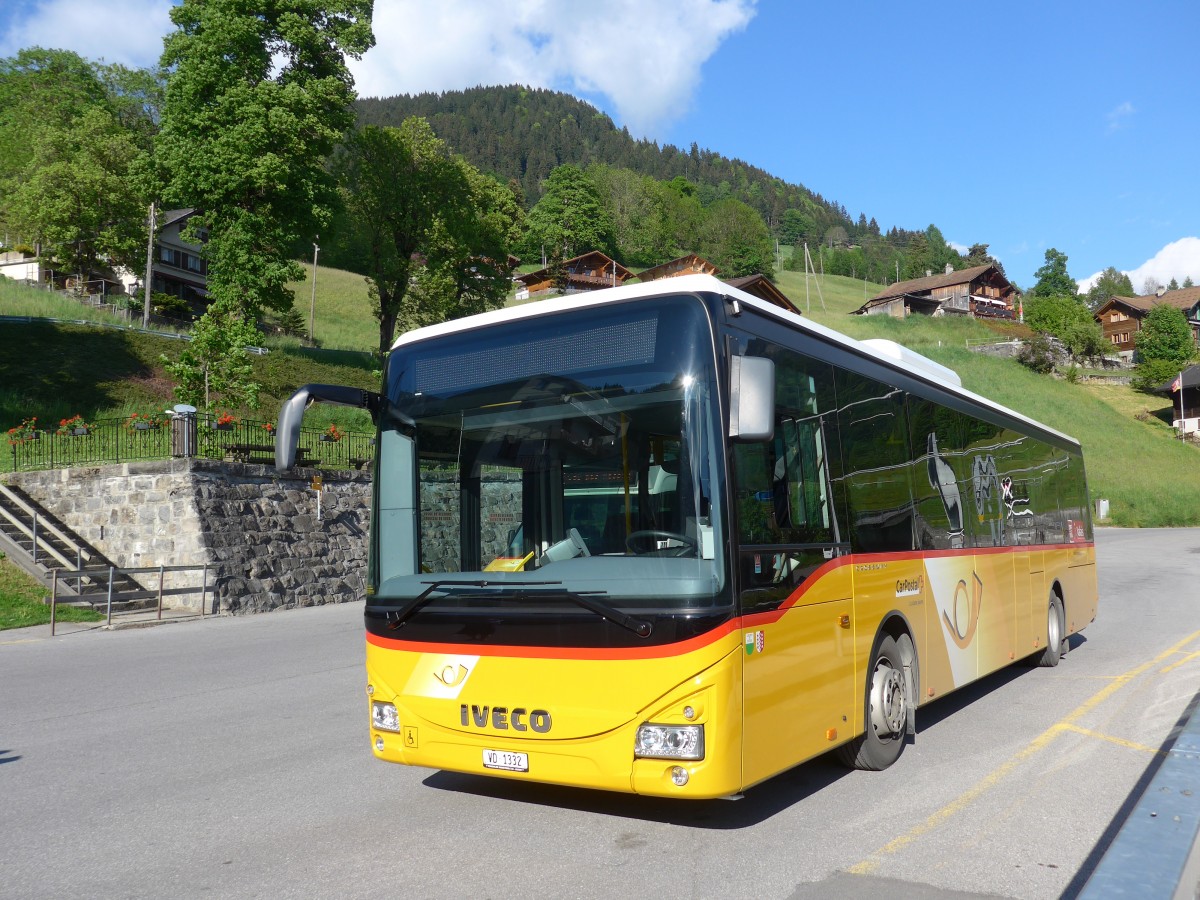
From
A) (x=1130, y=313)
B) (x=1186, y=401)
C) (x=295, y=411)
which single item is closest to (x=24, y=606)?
(x=295, y=411)

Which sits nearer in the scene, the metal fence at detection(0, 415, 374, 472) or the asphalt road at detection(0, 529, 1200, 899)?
the asphalt road at detection(0, 529, 1200, 899)

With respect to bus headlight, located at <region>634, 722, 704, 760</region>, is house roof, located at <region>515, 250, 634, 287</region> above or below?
above

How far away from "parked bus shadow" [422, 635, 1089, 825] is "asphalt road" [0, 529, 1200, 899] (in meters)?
0.02

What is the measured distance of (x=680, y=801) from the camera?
6.00m

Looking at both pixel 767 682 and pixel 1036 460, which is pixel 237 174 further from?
pixel 767 682

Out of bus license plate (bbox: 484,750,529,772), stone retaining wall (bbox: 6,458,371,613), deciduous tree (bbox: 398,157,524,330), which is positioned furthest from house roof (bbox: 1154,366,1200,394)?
bus license plate (bbox: 484,750,529,772)

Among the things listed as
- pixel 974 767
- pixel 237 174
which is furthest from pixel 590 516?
pixel 237 174

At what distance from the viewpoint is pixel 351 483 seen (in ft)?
77.6

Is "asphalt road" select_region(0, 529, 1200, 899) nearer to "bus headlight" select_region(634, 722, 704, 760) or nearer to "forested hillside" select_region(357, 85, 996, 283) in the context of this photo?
"bus headlight" select_region(634, 722, 704, 760)

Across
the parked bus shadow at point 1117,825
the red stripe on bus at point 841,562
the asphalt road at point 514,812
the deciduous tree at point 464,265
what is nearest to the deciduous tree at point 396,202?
the deciduous tree at point 464,265

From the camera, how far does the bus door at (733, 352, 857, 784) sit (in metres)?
5.08

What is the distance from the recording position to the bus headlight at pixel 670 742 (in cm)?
474

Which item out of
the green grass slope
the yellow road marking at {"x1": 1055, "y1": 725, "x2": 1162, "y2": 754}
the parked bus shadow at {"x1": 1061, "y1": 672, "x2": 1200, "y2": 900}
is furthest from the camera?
the green grass slope

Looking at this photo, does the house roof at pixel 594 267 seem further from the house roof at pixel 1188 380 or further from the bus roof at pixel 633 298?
the bus roof at pixel 633 298
